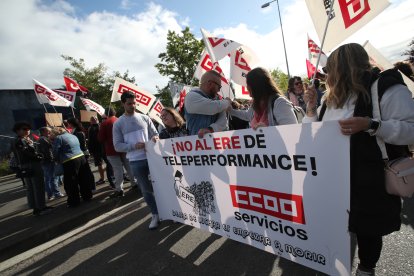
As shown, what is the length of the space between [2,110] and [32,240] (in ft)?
77.0

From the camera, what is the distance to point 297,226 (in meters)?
2.24

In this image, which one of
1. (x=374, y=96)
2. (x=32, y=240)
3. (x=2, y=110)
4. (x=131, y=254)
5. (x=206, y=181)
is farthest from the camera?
(x=2, y=110)

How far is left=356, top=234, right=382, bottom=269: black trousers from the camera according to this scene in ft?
6.26

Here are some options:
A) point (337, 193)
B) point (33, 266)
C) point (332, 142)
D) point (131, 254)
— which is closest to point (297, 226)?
point (337, 193)

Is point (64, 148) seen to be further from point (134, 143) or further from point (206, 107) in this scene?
point (206, 107)

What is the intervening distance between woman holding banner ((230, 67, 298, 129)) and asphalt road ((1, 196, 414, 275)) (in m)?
1.38

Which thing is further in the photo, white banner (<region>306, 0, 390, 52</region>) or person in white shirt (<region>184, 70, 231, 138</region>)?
person in white shirt (<region>184, 70, 231, 138</region>)

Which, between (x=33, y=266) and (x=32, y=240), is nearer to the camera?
(x=33, y=266)

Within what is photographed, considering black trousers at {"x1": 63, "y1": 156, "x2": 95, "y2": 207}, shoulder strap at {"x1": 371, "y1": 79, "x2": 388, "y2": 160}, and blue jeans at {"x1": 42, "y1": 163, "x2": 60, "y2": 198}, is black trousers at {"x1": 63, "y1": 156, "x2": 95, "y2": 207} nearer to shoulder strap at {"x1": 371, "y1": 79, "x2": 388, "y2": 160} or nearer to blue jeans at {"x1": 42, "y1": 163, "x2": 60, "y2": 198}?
blue jeans at {"x1": 42, "y1": 163, "x2": 60, "y2": 198}

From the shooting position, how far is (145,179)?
4117mm

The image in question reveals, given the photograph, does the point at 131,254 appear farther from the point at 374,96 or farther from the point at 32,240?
the point at 374,96

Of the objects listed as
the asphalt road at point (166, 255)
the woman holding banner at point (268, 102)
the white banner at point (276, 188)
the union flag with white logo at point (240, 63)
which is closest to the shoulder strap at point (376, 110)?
the white banner at point (276, 188)

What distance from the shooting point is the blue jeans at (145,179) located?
4.02m

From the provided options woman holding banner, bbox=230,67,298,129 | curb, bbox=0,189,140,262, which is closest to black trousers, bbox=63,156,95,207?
curb, bbox=0,189,140,262
